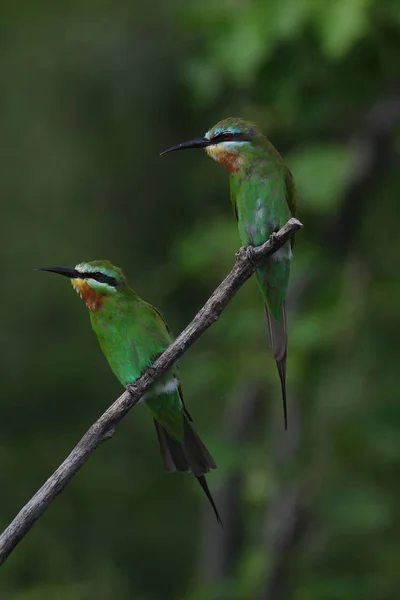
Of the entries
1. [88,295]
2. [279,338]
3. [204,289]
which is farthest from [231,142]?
[204,289]

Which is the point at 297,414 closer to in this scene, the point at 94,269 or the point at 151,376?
the point at 94,269

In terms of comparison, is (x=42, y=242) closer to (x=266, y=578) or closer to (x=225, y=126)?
(x=266, y=578)

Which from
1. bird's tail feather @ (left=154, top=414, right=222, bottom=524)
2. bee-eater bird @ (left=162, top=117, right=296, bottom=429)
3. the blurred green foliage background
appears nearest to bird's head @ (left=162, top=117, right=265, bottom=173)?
bee-eater bird @ (left=162, top=117, right=296, bottom=429)

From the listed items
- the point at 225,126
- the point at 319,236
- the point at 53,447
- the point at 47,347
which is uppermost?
the point at 225,126

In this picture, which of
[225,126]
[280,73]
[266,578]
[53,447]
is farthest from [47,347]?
[225,126]

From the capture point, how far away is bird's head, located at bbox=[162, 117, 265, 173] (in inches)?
79.5

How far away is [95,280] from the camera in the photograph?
227cm

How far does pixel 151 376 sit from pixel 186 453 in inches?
15.5

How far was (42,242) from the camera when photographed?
8.42 metres

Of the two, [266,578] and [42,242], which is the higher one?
[42,242]

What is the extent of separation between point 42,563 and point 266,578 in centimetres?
162

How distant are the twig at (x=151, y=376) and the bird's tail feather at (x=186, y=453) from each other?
9.3 inches

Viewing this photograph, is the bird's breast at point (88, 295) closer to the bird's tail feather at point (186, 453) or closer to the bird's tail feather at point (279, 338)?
the bird's tail feather at point (186, 453)

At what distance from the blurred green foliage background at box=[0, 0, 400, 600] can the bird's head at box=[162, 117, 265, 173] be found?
6.38 feet
